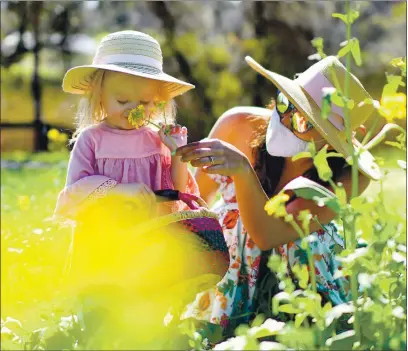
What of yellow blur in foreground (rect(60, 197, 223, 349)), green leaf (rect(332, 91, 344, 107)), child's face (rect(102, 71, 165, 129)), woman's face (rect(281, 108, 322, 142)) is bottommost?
yellow blur in foreground (rect(60, 197, 223, 349))

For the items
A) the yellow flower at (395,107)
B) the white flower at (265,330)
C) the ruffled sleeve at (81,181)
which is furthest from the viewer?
the ruffled sleeve at (81,181)

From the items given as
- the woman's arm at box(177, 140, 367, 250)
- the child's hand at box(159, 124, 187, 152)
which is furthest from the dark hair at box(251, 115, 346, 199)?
the child's hand at box(159, 124, 187, 152)

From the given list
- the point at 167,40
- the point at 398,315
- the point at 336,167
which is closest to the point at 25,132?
the point at 167,40

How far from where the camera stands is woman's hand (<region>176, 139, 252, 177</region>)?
6.98ft

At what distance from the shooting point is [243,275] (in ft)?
9.73

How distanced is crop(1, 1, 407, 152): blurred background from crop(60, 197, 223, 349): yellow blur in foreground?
867 centimetres

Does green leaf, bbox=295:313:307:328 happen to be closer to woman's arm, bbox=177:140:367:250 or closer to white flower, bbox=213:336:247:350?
white flower, bbox=213:336:247:350

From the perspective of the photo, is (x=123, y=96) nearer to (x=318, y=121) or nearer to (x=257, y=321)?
(x=318, y=121)

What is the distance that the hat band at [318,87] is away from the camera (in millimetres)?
2500

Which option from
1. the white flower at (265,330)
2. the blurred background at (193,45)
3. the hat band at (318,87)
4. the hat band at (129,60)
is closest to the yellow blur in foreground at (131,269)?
the white flower at (265,330)

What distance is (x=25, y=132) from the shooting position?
11969 mm

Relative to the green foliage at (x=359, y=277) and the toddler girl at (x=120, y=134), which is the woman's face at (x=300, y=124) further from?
the green foliage at (x=359, y=277)

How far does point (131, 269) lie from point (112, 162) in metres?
0.40

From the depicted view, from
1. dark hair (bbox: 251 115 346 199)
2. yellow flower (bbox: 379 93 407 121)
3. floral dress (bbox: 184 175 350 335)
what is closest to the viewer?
yellow flower (bbox: 379 93 407 121)
